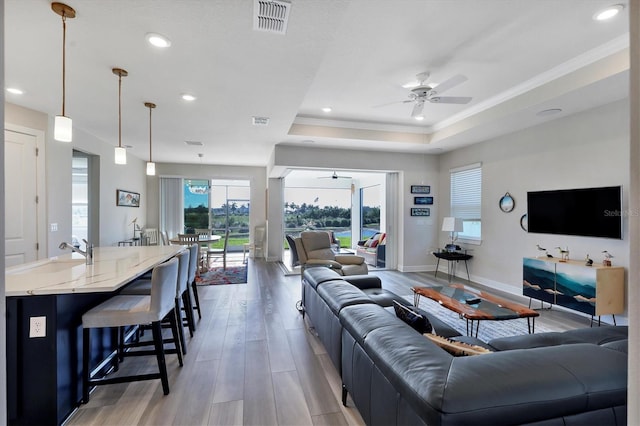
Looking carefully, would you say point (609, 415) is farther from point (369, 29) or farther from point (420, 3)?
point (369, 29)

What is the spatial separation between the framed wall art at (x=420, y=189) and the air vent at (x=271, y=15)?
5088 millimetres

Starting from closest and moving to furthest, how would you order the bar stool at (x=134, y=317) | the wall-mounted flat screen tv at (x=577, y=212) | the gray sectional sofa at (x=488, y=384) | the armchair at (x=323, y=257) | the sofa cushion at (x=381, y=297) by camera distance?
the gray sectional sofa at (x=488, y=384), the bar stool at (x=134, y=317), the sofa cushion at (x=381, y=297), the wall-mounted flat screen tv at (x=577, y=212), the armchair at (x=323, y=257)

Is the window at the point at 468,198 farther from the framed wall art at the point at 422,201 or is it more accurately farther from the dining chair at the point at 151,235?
the dining chair at the point at 151,235

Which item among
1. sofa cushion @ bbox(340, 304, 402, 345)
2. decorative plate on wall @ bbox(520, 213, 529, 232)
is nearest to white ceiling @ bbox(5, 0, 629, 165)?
decorative plate on wall @ bbox(520, 213, 529, 232)

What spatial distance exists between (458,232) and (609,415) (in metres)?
5.30

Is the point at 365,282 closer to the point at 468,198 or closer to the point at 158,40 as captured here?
the point at 158,40

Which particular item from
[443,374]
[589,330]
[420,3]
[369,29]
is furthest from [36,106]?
[589,330]

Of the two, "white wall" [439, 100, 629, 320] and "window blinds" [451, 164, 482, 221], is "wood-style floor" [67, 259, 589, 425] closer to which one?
"white wall" [439, 100, 629, 320]

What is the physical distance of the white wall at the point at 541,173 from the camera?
3605 mm

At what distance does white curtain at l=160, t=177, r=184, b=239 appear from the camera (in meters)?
8.20

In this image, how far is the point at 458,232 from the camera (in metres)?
6.15

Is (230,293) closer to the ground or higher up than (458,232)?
closer to the ground

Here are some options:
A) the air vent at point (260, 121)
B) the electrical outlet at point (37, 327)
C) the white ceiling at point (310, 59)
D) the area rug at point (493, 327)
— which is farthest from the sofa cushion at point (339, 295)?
the air vent at point (260, 121)

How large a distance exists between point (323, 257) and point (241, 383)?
278cm
